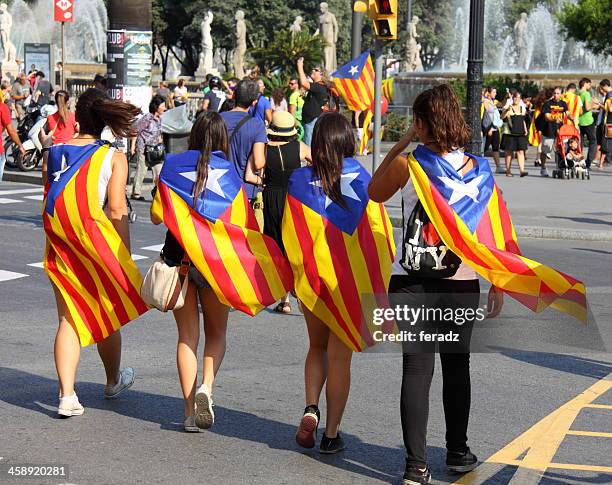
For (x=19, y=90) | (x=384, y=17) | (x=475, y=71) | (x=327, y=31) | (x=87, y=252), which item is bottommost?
(x=19, y=90)

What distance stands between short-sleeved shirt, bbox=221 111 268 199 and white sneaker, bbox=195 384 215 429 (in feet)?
11.3

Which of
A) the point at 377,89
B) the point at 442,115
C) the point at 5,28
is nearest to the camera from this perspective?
the point at 442,115

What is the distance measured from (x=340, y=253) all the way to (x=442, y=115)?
101 cm

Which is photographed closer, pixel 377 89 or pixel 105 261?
pixel 105 261

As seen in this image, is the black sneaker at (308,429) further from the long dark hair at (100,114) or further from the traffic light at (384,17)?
the traffic light at (384,17)

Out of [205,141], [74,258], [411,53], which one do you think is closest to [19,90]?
[74,258]

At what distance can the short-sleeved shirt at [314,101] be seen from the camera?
71.9 feet

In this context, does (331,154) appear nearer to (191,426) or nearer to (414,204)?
(414,204)

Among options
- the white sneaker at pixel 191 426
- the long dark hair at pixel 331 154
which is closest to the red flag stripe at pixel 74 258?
the white sneaker at pixel 191 426

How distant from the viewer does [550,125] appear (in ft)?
78.4

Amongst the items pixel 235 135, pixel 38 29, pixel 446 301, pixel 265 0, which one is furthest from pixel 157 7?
pixel 446 301

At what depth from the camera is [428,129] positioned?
569 cm

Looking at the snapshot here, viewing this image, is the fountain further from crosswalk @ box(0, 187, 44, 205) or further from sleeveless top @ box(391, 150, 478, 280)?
sleeveless top @ box(391, 150, 478, 280)

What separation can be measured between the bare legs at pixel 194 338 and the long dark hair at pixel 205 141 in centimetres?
54
